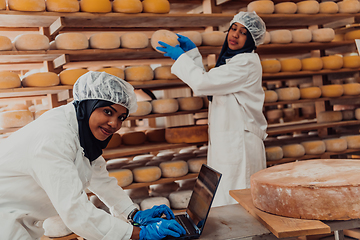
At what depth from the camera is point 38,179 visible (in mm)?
1080

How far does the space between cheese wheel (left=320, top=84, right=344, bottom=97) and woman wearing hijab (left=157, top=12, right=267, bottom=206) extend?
114cm

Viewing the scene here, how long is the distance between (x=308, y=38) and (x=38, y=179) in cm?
269

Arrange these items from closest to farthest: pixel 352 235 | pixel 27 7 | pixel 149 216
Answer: pixel 149 216 → pixel 27 7 → pixel 352 235

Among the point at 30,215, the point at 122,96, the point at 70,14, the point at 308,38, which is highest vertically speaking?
the point at 70,14

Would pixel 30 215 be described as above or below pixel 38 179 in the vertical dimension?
below

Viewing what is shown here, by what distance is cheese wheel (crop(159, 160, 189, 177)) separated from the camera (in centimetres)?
251

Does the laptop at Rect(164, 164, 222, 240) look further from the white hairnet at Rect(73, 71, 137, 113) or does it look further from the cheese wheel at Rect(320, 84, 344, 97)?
the cheese wheel at Rect(320, 84, 344, 97)

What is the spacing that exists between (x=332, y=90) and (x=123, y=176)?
2069mm

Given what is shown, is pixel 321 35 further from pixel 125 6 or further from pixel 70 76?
pixel 70 76

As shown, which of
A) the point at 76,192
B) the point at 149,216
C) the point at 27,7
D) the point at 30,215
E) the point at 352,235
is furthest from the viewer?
the point at 352,235

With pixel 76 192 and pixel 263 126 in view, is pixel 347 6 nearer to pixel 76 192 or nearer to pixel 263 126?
pixel 263 126

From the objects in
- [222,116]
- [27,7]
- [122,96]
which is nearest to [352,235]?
[222,116]

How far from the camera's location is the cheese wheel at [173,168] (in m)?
2.51

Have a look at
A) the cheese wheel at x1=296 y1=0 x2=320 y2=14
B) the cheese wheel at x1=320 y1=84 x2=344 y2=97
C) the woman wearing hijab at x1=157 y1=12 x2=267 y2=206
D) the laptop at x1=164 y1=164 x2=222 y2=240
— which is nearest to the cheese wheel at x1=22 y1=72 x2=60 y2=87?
the woman wearing hijab at x1=157 y1=12 x2=267 y2=206
